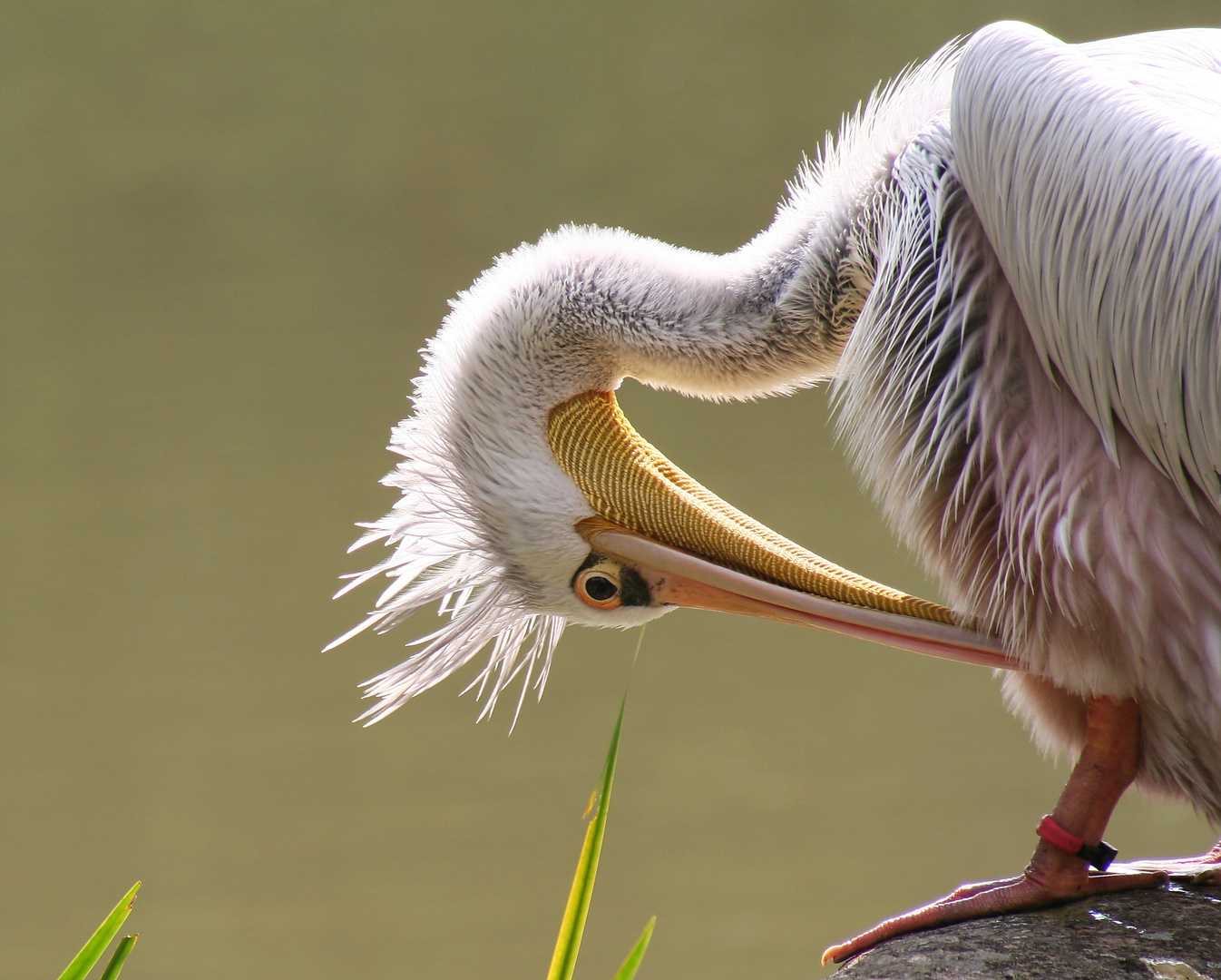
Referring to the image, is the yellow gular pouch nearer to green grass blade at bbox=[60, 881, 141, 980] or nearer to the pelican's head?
the pelican's head

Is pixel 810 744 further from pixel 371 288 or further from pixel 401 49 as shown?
pixel 401 49

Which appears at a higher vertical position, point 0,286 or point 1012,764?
point 0,286

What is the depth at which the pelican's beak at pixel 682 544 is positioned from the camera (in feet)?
3.25

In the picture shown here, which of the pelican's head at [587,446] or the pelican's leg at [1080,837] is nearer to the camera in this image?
the pelican's leg at [1080,837]

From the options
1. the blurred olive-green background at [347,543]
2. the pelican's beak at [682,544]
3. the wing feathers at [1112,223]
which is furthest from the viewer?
the blurred olive-green background at [347,543]

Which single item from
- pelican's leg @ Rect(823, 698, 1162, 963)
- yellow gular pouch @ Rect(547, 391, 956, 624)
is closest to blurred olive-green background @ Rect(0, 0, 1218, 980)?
yellow gular pouch @ Rect(547, 391, 956, 624)

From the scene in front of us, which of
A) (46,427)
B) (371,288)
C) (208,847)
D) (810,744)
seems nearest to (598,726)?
(810,744)

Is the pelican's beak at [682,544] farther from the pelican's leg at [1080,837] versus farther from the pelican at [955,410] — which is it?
the pelican's leg at [1080,837]

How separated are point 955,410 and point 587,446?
1.11 ft

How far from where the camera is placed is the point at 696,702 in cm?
238

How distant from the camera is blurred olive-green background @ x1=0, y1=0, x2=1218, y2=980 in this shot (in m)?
2.25

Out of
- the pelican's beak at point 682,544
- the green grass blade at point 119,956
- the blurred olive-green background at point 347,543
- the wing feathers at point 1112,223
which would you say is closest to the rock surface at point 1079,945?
the pelican's beak at point 682,544

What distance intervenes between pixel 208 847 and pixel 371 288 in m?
1.23

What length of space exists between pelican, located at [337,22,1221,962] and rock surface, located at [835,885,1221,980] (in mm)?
23
